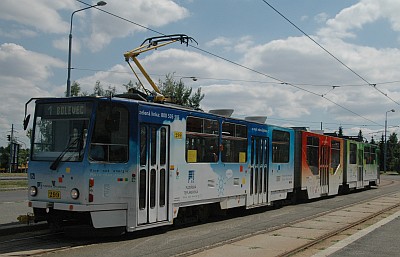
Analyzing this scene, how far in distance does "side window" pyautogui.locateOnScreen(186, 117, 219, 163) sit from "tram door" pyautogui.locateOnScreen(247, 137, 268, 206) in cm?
252

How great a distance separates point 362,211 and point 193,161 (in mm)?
7821

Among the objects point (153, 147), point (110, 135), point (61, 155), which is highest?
point (110, 135)

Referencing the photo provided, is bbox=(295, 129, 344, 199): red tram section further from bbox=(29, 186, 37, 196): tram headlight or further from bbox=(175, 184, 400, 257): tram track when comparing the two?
bbox=(29, 186, 37, 196): tram headlight

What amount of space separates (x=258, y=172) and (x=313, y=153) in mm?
6253

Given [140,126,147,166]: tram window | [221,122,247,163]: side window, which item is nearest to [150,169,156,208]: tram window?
[140,126,147,166]: tram window

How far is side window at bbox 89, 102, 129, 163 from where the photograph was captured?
984 centimetres

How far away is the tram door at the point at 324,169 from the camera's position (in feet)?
72.9

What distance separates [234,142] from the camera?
14172mm

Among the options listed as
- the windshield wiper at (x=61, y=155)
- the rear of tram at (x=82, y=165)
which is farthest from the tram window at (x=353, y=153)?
the windshield wiper at (x=61, y=155)

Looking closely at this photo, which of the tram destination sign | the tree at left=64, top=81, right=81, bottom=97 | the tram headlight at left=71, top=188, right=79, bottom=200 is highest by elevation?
the tree at left=64, top=81, right=81, bottom=97

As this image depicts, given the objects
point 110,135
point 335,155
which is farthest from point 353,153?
point 110,135

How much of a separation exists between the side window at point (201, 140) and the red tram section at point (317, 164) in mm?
7508

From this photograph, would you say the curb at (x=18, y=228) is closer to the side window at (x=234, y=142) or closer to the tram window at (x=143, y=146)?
the tram window at (x=143, y=146)

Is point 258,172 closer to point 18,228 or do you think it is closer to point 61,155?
point 61,155
